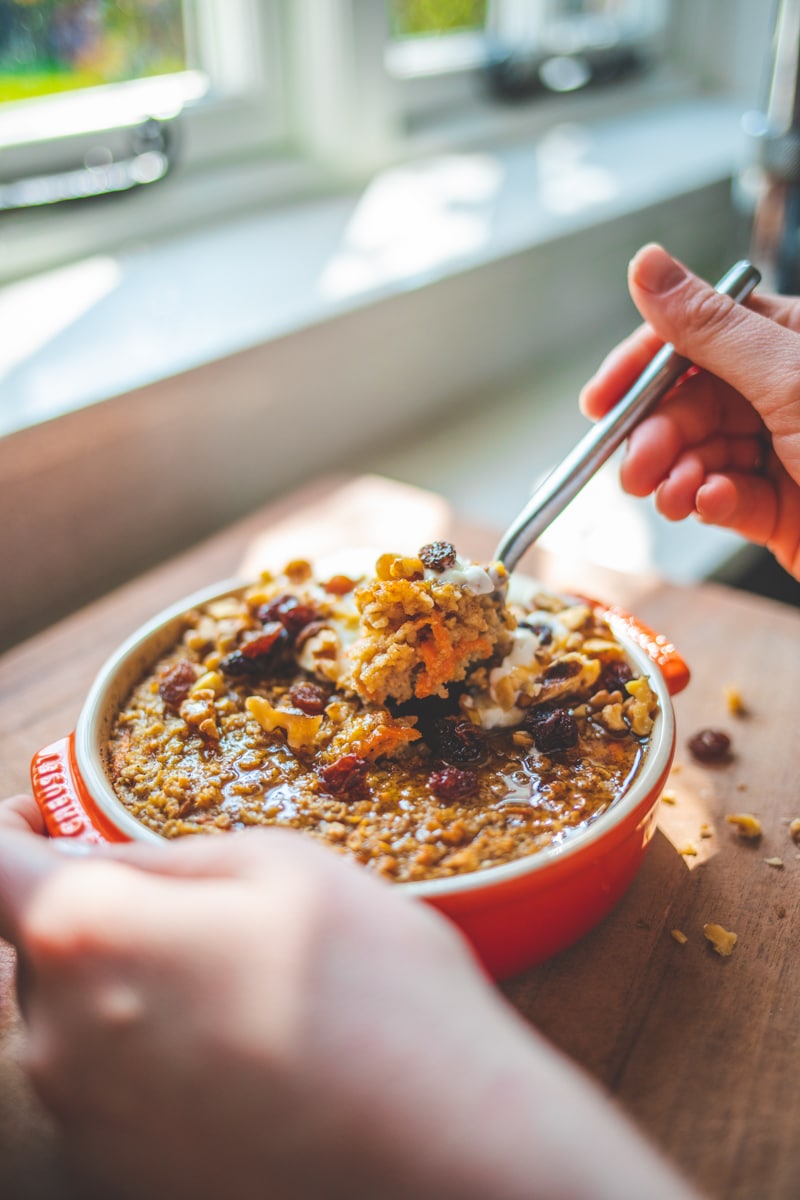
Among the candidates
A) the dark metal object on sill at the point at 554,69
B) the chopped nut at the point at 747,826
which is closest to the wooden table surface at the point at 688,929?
the chopped nut at the point at 747,826

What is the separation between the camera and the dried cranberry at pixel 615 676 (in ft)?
1.95

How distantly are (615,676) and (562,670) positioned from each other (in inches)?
1.3

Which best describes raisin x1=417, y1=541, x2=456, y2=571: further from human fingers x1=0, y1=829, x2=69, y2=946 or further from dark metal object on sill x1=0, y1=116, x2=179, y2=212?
dark metal object on sill x1=0, y1=116, x2=179, y2=212

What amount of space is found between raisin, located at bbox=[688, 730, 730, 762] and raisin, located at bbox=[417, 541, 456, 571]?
0.23 metres

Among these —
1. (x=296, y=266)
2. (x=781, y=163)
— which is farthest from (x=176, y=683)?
(x=781, y=163)

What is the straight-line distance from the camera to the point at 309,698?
1.95 feet

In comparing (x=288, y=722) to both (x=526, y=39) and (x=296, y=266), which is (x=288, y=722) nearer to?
(x=296, y=266)

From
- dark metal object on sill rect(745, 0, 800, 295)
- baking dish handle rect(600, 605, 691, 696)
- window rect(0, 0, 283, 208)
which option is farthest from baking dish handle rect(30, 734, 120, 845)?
dark metal object on sill rect(745, 0, 800, 295)

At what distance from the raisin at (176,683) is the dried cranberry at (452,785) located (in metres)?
0.16

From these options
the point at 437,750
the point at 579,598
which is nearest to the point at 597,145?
the point at 579,598

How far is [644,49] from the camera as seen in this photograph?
7.26 ft

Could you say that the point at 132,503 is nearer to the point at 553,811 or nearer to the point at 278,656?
the point at 278,656

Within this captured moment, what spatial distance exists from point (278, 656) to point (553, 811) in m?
0.20

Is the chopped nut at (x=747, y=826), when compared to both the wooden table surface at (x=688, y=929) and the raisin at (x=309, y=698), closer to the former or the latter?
the wooden table surface at (x=688, y=929)
